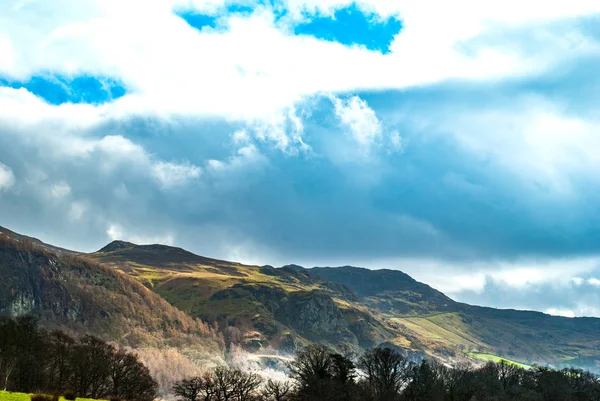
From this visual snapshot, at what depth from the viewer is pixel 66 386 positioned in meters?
157

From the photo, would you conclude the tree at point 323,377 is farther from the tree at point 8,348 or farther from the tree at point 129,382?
the tree at point 8,348

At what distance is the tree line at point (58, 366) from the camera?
424 ft

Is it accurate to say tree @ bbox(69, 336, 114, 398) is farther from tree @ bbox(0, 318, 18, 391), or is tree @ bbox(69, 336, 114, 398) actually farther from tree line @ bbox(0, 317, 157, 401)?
tree @ bbox(0, 318, 18, 391)

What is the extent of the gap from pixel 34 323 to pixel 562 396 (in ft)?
542

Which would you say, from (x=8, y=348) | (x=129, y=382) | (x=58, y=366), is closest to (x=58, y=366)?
(x=58, y=366)

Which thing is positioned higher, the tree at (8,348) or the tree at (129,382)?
the tree at (8,348)

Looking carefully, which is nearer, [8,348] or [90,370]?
[8,348]

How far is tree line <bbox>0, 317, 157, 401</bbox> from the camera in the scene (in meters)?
129

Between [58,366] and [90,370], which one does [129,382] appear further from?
[58,366]

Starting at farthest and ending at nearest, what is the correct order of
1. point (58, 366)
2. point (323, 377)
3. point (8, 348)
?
1. point (323, 377)
2. point (58, 366)
3. point (8, 348)

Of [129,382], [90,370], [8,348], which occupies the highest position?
[8,348]

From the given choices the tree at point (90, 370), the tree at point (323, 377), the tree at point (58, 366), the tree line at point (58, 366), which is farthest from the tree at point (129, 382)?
the tree at point (323, 377)

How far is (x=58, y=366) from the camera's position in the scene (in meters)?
146

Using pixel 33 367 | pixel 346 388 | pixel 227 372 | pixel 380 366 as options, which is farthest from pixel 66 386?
pixel 380 366
